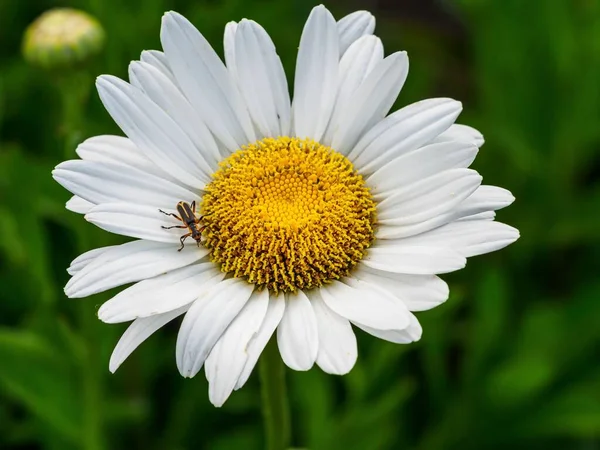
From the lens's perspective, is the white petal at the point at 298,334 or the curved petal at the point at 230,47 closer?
the white petal at the point at 298,334

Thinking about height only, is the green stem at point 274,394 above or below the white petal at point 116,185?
below

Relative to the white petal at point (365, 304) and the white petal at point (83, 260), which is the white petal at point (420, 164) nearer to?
the white petal at point (365, 304)

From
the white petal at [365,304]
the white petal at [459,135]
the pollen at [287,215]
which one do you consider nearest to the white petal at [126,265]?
the pollen at [287,215]

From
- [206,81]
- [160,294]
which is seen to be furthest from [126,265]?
[206,81]

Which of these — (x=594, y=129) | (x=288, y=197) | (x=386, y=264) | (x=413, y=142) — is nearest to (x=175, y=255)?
(x=288, y=197)

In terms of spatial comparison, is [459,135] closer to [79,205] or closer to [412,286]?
[412,286]

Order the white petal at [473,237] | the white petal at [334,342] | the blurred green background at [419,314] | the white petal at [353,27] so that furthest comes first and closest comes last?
the blurred green background at [419,314]
the white petal at [353,27]
the white petal at [473,237]
the white petal at [334,342]
